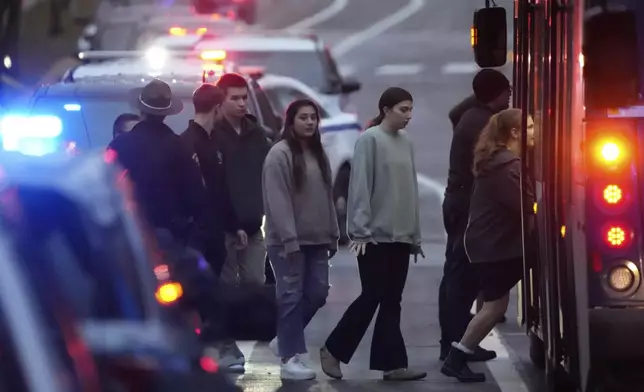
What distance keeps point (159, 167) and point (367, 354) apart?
2284 millimetres

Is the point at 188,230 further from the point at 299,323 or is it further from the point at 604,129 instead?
the point at 604,129

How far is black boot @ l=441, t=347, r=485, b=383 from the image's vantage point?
8828mm

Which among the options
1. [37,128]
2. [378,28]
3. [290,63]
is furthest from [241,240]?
[378,28]

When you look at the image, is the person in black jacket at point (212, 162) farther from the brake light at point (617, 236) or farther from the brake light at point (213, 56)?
the brake light at point (213, 56)

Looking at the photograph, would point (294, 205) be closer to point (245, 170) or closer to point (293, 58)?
point (245, 170)

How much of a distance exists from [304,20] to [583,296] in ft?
88.4

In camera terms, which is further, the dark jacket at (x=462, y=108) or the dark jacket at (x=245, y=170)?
the dark jacket at (x=462, y=108)

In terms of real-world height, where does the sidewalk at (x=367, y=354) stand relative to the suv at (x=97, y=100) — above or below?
below

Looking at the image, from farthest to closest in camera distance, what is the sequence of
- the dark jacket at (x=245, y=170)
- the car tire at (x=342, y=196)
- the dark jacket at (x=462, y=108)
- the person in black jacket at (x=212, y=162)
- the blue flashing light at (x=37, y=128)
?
1. the car tire at (x=342, y=196)
2. the blue flashing light at (x=37, y=128)
3. the dark jacket at (x=462, y=108)
4. the dark jacket at (x=245, y=170)
5. the person in black jacket at (x=212, y=162)

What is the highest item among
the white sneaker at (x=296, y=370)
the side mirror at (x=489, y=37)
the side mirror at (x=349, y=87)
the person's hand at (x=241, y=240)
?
the side mirror at (x=489, y=37)

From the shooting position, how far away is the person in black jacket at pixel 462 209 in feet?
30.8

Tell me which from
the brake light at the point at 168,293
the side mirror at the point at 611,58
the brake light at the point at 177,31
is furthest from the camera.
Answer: the brake light at the point at 177,31

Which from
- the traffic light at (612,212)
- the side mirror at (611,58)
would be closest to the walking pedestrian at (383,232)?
the traffic light at (612,212)

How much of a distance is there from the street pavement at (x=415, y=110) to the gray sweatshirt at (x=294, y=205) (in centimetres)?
89
